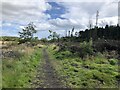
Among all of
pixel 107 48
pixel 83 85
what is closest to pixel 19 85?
pixel 83 85

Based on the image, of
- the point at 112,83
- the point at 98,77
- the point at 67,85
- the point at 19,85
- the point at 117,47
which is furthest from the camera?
the point at 117,47

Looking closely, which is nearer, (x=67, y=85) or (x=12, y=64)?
(x=67, y=85)

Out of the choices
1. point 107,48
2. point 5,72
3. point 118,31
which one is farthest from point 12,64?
point 118,31

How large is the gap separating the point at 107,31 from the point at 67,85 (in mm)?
84859

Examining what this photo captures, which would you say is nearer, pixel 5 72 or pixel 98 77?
pixel 5 72

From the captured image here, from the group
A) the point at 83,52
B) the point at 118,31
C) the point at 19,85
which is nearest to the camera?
the point at 19,85

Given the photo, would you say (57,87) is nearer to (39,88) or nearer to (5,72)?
(39,88)

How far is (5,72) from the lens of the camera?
42.2ft

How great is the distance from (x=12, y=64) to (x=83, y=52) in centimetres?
1526

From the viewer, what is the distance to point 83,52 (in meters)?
29.9

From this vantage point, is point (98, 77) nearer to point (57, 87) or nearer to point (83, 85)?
point (83, 85)

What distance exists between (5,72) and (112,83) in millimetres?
5202

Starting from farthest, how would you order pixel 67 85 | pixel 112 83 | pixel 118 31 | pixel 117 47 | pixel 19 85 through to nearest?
1. pixel 118 31
2. pixel 117 47
3. pixel 112 83
4. pixel 67 85
5. pixel 19 85

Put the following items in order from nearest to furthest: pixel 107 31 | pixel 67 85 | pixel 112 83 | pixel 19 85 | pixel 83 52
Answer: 1. pixel 19 85
2. pixel 67 85
3. pixel 112 83
4. pixel 83 52
5. pixel 107 31
